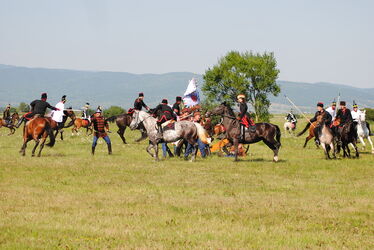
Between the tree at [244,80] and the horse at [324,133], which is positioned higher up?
the tree at [244,80]

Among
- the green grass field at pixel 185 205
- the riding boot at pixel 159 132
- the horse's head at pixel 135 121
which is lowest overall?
the green grass field at pixel 185 205

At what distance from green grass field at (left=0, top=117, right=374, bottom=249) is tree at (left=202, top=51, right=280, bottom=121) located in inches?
2768

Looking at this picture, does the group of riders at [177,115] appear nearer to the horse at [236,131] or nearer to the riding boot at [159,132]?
the riding boot at [159,132]

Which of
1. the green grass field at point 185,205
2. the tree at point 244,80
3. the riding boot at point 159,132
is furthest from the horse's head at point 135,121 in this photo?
the tree at point 244,80

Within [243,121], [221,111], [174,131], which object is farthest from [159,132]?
[243,121]

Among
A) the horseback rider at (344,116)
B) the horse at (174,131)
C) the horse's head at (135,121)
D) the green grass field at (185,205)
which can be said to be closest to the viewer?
the green grass field at (185,205)

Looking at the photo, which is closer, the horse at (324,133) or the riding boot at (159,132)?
the riding boot at (159,132)

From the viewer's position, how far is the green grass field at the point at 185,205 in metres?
9.73

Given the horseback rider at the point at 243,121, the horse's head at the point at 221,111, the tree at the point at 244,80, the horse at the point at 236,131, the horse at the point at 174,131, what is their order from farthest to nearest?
the tree at the point at 244,80 < the horse at the point at 174,131 < the horse at the point at 236,131 < the horse's head at the point at 221,111 < the horseback rider at the point at 243,121

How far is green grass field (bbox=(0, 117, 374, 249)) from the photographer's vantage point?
9.73 m

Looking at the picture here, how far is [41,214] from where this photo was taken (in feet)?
38.3

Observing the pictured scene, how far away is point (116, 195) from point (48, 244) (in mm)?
5203

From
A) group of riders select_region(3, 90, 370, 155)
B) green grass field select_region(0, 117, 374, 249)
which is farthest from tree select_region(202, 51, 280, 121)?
green grass field select_region(0, 117, 374, 249)

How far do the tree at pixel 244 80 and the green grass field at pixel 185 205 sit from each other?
7031cm
